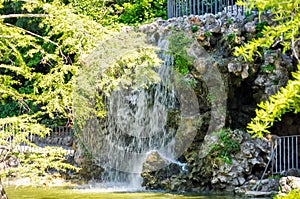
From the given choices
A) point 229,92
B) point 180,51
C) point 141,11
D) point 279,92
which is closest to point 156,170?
point 229,92

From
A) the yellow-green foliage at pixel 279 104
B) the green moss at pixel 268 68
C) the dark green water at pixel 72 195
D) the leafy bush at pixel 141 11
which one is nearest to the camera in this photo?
the yellow-green foliage at pixel 279 104

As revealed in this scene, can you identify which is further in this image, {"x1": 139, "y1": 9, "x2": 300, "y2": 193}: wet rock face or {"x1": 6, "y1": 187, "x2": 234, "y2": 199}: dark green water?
{"x1": 139, "y1": 9, "x2": 300, "y2": 193}: wet rock face

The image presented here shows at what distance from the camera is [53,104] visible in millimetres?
7715

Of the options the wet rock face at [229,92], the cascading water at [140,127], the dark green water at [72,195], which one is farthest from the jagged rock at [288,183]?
the cascading water at [140,127]

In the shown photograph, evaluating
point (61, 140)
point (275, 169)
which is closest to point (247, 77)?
point (275, 169)

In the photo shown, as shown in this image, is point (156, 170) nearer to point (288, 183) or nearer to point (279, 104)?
point (288, 183)

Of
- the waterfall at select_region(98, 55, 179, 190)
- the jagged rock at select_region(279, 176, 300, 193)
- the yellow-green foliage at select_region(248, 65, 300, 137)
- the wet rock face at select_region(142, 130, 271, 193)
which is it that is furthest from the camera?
the waterfall at select_region(98, 55, 179, 190)

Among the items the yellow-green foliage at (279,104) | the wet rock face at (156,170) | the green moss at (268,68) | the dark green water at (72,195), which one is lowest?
the dark green water at (72,195)

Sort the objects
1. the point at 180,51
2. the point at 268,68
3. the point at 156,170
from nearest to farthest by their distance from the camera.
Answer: the point at 268,68 → the point at 156,170 → the point at 180,51

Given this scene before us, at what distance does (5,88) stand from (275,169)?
6.26 m

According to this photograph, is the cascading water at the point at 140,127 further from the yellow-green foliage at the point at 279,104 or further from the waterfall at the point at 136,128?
the yellow-green foliage at the point at 279,104

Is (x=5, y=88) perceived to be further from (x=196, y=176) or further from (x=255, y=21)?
(x=255, y=21)

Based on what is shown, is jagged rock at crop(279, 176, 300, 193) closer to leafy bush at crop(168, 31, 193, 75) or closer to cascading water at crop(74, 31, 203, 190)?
cascading water at crop(74, 31, 203, 190)

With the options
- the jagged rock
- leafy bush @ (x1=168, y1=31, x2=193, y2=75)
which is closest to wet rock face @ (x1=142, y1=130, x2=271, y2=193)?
the jagged rock
